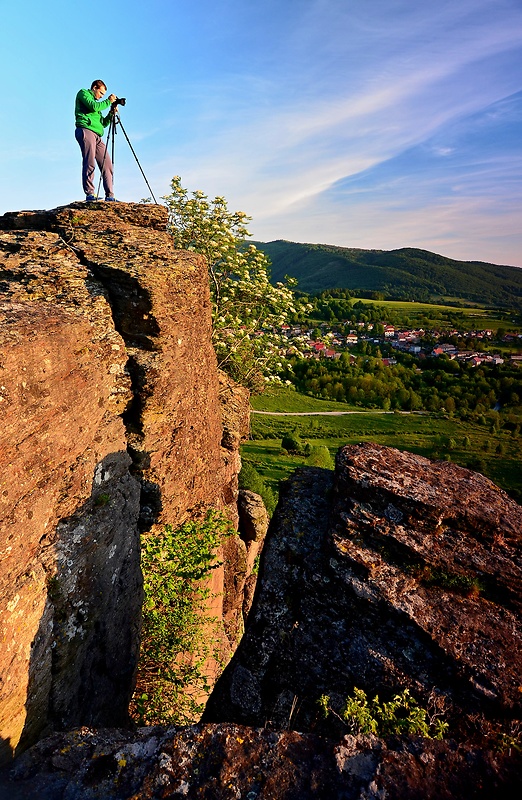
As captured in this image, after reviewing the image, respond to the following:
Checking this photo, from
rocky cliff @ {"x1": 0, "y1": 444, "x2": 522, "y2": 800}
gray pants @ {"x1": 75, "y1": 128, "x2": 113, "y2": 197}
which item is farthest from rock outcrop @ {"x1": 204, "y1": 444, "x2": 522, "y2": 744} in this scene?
gray pants @ {"x1": 75, "y1": 128, "x2": 113, "y2": 197}

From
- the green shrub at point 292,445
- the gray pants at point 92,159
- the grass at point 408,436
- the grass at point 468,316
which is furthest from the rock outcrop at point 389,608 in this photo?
the grass at point 468,316

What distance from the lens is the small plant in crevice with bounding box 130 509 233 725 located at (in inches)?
408

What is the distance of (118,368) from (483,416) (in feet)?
420

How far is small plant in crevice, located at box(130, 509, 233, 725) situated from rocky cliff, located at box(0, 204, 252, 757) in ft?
2.53

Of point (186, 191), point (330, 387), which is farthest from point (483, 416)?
point (186, 191)

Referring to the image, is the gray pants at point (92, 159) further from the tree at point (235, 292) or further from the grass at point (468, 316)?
the grass at point (468, 316)

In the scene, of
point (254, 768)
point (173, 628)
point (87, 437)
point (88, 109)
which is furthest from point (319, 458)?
point (254, 768)

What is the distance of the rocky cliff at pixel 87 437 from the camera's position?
598 centimetres

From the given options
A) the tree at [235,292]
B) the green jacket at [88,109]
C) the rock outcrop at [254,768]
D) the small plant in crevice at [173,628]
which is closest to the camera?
the rock outcrop at [254,768]

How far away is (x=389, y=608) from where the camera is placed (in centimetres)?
575

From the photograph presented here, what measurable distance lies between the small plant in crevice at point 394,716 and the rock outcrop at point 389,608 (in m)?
0.13

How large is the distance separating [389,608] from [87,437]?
5720 mm

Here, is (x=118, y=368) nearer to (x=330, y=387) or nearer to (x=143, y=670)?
(x=143, y=670)

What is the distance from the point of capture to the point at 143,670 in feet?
34.5
